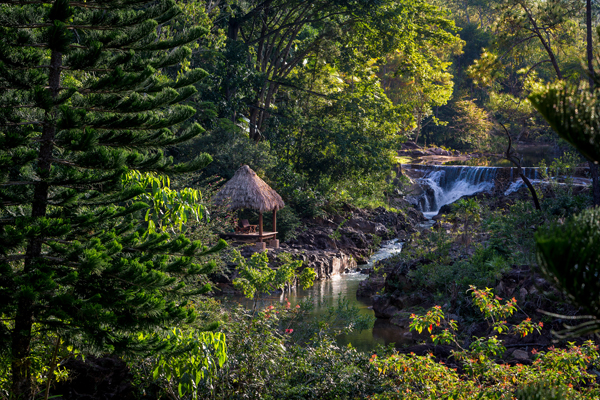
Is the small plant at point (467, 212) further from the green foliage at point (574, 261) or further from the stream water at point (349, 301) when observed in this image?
the green foliage at point (574, 261)

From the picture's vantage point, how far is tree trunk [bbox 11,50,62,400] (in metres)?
3.80

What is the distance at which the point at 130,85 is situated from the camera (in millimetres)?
4180

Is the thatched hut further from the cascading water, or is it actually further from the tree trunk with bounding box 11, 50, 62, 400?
the cascading water

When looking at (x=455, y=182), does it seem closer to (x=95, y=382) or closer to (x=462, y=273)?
(x=462, y=273)

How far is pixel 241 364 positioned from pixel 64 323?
1.57 m

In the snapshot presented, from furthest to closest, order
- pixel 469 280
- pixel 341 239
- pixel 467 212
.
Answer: pixel 341 239
pixel 467 212
pixel 469 280

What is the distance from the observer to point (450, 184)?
25406 mm

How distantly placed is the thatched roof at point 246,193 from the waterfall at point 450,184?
1208cm

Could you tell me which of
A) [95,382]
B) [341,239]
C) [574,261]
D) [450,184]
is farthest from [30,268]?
[450,184]

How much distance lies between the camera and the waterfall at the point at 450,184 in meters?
23.7

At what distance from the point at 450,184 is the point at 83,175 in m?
23.1

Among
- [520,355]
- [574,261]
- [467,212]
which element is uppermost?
[574,261]

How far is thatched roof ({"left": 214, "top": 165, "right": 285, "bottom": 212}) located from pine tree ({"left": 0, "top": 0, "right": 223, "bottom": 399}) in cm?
867

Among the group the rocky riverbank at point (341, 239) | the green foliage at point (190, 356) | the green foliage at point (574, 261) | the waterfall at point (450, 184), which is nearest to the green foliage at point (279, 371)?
the green foliage at point (190, 356)
